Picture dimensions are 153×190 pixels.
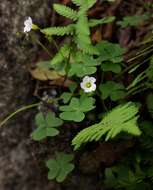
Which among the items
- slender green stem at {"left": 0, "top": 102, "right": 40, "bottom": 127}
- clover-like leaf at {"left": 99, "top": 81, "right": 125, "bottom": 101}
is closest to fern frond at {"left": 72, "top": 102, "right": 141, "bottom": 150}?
clover-like leaf at {"left": 99, "top": 81, "right": 125, "bottom": 101}

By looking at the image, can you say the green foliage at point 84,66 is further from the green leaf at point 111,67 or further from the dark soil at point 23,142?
the dark soil at point 23,142

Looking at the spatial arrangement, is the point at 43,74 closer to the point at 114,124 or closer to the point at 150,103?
the point at 150,103

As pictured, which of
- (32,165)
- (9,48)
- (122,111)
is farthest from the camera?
(9,48)

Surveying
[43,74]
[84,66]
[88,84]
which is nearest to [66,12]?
[84,66]

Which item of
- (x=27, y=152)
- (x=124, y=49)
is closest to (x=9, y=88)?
(x=27, y=152)

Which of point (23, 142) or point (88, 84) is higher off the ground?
point (88, 84)

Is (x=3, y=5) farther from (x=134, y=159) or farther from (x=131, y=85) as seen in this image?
(x=134, y=159)
